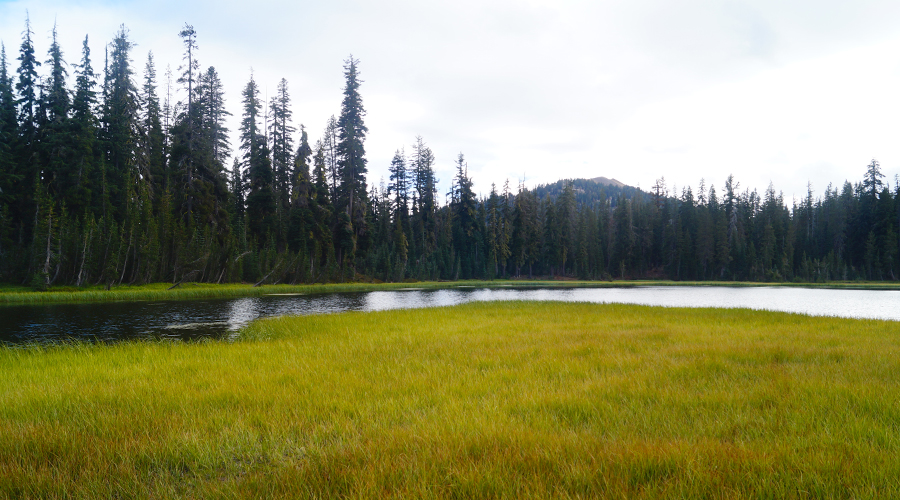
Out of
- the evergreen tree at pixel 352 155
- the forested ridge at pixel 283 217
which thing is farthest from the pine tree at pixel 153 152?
the evergreen tree at pixel 352 155

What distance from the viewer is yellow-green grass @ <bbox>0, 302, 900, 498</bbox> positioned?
3.36 m

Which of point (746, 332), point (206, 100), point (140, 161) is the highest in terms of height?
point (206, 100)

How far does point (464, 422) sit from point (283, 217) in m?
54.7

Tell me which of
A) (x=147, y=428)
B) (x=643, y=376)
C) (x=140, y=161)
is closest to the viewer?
(x=147, y=428)

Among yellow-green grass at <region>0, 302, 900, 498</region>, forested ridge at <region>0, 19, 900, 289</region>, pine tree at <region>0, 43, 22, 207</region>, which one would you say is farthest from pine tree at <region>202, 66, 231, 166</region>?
yellow-green grass at <region>0, 302, 900, 498</region>

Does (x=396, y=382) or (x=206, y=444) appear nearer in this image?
(x=206, y=444)

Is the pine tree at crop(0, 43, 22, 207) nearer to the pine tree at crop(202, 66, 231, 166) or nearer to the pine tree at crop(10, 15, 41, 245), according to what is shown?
the pine tree at crop(10, 15, 41, 245)

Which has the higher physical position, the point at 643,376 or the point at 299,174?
the point at 299,174

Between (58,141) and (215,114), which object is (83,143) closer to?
(58,141)

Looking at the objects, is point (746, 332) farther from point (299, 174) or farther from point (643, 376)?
point (299, 174)

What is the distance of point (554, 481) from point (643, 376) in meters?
4.12

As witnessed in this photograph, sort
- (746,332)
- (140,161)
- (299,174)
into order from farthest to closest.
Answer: (299,174) < (140,161) < (746,332)

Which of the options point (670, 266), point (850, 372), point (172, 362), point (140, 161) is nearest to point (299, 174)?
point (140, 161)

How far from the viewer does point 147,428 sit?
15.6ft
